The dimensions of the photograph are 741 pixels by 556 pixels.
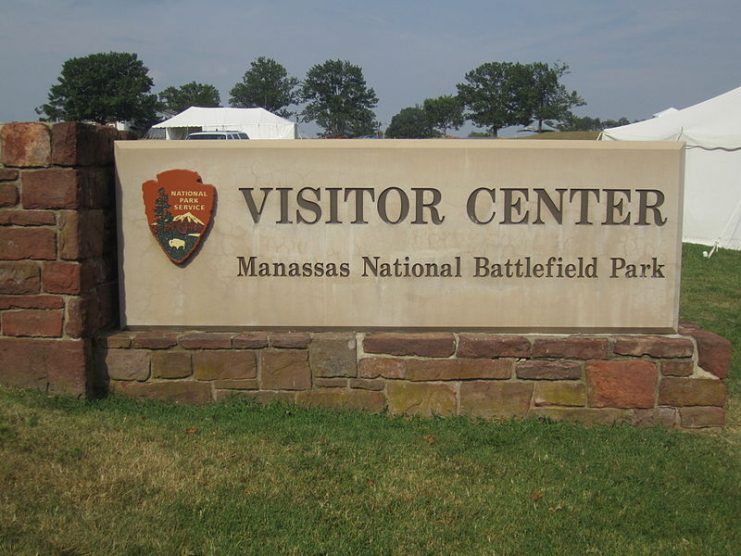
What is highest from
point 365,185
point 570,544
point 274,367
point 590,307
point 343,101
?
point 343,101

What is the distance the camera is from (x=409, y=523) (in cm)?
319

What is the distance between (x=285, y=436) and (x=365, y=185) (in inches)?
63.7

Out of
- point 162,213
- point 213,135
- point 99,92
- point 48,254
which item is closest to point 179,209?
point 162,213

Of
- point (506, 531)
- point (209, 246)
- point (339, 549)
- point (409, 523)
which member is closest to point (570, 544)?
point (506, 531)

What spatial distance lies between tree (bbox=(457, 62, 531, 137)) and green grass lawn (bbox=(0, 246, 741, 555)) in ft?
288

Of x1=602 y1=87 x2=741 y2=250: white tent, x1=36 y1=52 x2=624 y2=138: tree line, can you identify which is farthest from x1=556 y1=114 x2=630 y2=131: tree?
x1=602 y1=87 x2=741 y2=250: white tent

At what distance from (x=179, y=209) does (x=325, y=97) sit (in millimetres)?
104457

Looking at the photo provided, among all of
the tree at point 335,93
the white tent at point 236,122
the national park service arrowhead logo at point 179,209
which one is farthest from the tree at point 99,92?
the national park service arrowhead logo at point 179,209

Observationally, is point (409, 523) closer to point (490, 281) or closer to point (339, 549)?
point (339, 549)

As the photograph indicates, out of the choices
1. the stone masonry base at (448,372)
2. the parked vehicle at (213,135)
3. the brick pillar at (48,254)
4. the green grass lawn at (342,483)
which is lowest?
the green grass lawn at (342,483)

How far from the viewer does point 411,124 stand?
357ft

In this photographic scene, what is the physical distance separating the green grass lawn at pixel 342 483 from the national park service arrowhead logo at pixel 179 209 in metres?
1.03

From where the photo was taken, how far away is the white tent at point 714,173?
44.3ft

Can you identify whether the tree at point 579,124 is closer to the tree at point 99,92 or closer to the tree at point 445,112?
the tree at point 445,112
